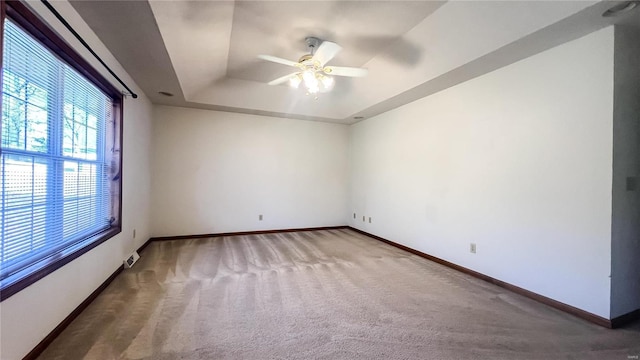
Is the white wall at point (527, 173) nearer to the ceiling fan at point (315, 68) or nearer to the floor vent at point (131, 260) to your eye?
the ceiling fan at point (315, 68)

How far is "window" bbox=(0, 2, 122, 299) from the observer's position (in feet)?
4.98

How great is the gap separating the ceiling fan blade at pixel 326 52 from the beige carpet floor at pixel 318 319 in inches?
93.8

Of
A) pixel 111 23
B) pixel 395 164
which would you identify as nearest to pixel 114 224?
pixel 111 23

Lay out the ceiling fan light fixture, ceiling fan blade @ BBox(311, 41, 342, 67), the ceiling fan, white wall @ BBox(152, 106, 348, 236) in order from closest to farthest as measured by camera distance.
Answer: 1. ceiling fan blade @ BBox(311, 41, 342, 67)
2. the ceiling fan
3. the ceiling fan light fixture
4. white wall @ BBox(152, 106, 348, 236)

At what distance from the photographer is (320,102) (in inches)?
193

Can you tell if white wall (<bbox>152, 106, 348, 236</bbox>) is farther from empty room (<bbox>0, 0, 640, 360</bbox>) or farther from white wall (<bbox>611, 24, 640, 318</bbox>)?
white wall (<bbox>611, 24, 640, 318</bbox>)

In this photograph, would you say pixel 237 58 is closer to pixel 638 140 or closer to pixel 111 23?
pixel 111 23

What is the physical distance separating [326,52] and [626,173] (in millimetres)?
2796

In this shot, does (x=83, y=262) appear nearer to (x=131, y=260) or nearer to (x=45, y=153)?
(x=45, y=153)

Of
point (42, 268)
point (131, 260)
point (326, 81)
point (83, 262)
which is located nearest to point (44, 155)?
point (42, 268)

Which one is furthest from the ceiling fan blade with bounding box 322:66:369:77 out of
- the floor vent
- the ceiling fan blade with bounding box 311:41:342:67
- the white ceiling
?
the floor vent

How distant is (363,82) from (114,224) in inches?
151

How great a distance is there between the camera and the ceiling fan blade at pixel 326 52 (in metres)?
2.38

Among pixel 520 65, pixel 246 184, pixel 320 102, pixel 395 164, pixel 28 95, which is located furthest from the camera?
pixel 246 184
